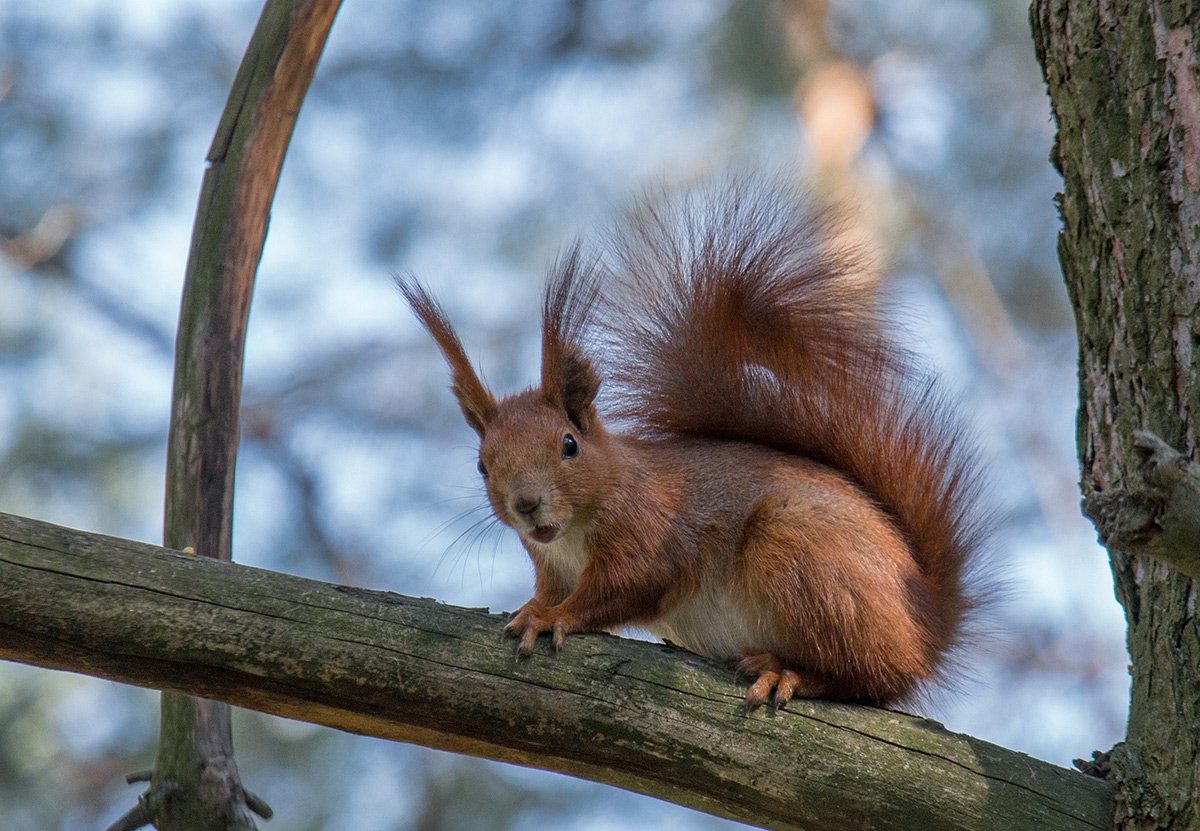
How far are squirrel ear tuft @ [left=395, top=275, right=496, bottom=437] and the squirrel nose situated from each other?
24cm

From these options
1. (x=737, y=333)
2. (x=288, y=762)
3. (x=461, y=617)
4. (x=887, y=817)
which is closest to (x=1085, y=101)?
(x=737, y=333)

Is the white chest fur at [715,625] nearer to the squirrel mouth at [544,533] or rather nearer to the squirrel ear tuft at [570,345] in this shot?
the squirrel mouth at [544,533]

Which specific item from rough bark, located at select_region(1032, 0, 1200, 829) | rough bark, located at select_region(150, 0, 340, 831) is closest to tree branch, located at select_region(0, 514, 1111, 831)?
rough bark, located at select_region(1032, 0, 1200, 829)

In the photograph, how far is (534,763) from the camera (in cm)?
162

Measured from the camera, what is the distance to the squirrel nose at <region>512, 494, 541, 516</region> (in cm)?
199

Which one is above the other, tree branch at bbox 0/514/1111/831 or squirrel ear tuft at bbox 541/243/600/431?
squirrel ear tuft at bbox 541/243/600/431

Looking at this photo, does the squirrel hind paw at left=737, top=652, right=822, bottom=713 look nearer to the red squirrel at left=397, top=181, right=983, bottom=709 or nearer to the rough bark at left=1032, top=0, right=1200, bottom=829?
the red squirrel at left=397, top=181, right=983, bottom=709

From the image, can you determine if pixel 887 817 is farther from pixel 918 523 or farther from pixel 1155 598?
pixel 918 523

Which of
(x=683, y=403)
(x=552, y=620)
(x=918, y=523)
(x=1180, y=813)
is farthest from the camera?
(x=683, y=403)

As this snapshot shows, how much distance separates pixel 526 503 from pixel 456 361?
0.32 meters

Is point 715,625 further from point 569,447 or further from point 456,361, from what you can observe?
point 456,361

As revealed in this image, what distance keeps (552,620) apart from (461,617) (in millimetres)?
152

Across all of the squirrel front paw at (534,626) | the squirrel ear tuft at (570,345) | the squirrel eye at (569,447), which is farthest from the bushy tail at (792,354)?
the squirrel front paw at (534,626)

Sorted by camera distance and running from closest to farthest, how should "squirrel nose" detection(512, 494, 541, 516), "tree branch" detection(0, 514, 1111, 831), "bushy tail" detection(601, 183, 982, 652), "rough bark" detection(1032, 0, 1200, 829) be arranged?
"tree branch" detection(0, 514, 1111, 831) → "rough bark" detection(1032, 0, 1200, 829) → "squirrel nose" detection(512, 494, 541, 516) → "bushy tail" detection(601, 183, 982, 652)
